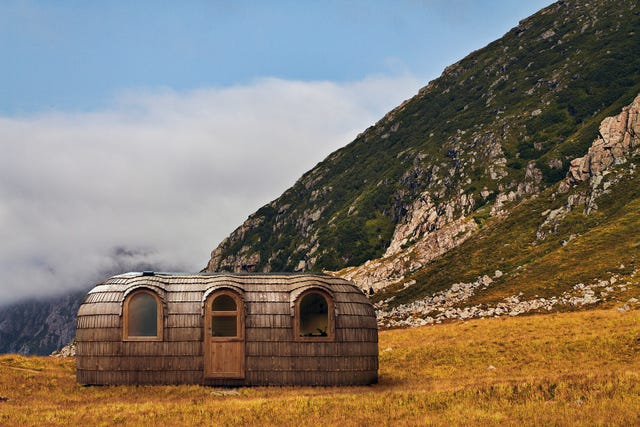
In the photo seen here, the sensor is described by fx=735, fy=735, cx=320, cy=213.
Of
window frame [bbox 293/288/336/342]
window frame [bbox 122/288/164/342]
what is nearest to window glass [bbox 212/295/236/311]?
window frame [bbox 122/288/164/342]

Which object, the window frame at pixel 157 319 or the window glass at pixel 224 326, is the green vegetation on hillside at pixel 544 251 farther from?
the window frame at pixel 157 319

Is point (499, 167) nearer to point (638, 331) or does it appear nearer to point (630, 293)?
point (630, 293)

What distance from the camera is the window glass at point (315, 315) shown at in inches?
1462

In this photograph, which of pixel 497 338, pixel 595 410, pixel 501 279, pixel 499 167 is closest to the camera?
pixel 595 410

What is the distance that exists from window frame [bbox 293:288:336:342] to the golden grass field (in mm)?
2478

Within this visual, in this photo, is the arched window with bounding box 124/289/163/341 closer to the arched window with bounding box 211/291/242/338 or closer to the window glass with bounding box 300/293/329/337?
the arched window with bounding box 211/291/242/338

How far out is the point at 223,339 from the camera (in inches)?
1431

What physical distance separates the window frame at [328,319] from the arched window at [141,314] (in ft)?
22.6

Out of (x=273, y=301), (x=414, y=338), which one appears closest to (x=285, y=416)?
(x=273, y=301)

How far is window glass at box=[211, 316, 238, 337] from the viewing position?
121 ft

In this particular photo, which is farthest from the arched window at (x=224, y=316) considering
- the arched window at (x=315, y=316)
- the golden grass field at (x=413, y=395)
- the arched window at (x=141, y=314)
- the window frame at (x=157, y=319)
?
the arched window at (x=315, y=316)

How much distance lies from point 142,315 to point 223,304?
4021 millimetres

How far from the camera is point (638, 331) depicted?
47.0 meters

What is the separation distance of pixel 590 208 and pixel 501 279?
2303 centimetres
